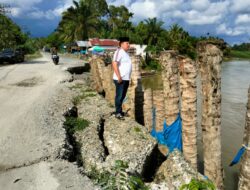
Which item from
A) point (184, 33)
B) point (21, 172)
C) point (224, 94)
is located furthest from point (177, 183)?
point (184, 33)

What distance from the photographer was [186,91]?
18.0 feet

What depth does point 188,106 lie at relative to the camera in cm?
548

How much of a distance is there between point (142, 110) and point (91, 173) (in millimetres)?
3287

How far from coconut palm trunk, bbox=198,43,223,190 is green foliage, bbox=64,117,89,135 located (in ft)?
7.98

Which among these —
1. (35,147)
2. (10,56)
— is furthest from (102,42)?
(35,147)

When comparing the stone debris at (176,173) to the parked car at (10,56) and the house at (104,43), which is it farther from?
the house at (104,43)

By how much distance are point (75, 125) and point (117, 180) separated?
2938 mm

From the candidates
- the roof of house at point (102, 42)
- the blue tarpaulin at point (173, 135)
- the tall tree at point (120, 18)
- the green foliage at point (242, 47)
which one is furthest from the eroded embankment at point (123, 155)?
the green foliage at point (242, 47)

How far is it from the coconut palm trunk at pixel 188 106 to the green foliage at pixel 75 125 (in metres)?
2.02

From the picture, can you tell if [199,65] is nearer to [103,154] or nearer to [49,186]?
[103,154]

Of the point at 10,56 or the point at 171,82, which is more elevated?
the point at 171,82

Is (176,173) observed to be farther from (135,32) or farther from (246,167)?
(135,32)

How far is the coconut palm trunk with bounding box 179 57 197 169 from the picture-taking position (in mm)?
5375

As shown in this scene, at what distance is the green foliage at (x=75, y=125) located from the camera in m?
6.22
